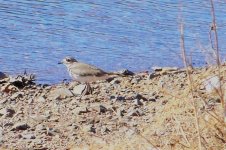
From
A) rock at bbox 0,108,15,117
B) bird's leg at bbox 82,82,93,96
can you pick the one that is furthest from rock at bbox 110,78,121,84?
rock at bbox 0,108,15,117

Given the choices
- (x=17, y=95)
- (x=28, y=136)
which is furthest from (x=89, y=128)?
(x=17, y=95)

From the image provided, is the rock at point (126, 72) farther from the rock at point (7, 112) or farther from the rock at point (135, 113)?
the rock at point (7, 112)

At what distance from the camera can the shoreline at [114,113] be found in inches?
220

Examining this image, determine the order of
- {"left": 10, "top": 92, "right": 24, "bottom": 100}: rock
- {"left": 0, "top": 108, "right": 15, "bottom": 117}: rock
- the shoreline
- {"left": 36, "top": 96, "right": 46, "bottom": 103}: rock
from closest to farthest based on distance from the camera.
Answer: the shoreline < {"left": 0, "top": 108, "right": 15, "bottom": 117}: rock < {"left": 36, "top": 96, "right": 46, "bottom": 103}: rock < {"left": 10, "top": 92, "right": 24, "bottom": 100}: rock

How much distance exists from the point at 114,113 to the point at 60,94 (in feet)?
4.10

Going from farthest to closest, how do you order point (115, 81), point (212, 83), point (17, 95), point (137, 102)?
point (115, 81), point (17, 95), point (137, 102), point (212, 83)

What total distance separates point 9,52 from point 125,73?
1826 mm

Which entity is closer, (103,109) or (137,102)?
(103,109)

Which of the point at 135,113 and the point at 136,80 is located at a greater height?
the point at 135,113

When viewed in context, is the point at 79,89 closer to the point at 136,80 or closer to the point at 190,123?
the point at 136,80

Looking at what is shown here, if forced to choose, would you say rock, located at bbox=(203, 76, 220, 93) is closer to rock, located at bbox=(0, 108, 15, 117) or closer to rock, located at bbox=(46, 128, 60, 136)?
rock, located at bbox=(46, 128, 60, 136)

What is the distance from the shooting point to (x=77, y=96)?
959cm

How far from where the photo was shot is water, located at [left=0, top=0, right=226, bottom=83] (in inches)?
469

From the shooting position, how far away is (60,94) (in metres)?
9.52
